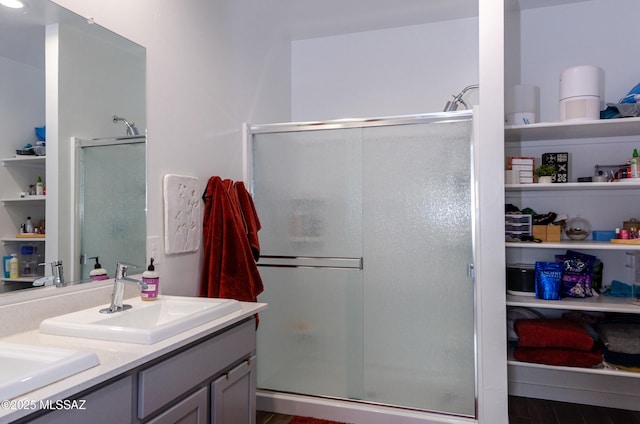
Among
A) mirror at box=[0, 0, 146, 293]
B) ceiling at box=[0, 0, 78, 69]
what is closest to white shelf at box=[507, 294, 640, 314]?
mirror at box=[0, 0, 146, 293]

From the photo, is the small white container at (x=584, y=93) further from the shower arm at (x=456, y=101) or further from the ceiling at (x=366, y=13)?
the ceiling at (x=366, y=13)

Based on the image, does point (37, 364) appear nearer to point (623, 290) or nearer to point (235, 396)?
point (235, 396)

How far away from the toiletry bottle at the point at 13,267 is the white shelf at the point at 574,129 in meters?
2.36

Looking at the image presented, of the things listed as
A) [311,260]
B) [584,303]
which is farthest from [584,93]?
[311,260]

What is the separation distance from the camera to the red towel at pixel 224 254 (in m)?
2.18

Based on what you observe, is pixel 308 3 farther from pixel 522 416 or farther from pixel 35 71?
pixel 522 416

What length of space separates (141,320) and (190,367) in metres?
0.36

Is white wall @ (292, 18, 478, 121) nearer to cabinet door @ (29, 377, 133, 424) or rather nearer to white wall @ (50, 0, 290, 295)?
white wall @ (50, 0, 290, 295)

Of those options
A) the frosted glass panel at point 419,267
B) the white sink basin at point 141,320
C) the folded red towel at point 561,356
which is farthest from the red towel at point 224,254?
the folded red towel at point 561,356

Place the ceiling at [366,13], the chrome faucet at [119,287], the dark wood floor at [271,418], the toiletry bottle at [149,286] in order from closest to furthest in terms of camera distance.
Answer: the chrome faucet at [119,287] < the toiletry bottle at [149,286] < the dark wood floor at [271,418] < the ceiling at [366,13]

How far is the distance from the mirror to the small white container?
2.23 m

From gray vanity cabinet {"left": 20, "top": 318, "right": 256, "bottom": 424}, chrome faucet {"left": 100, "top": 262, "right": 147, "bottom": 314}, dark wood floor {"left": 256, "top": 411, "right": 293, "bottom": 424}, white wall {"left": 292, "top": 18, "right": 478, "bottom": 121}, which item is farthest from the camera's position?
white wall {"left": 292, "top": 18, "right": 478, "bottom": 121}

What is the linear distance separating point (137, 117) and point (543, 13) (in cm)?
266

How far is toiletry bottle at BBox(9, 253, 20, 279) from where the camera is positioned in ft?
4.36
